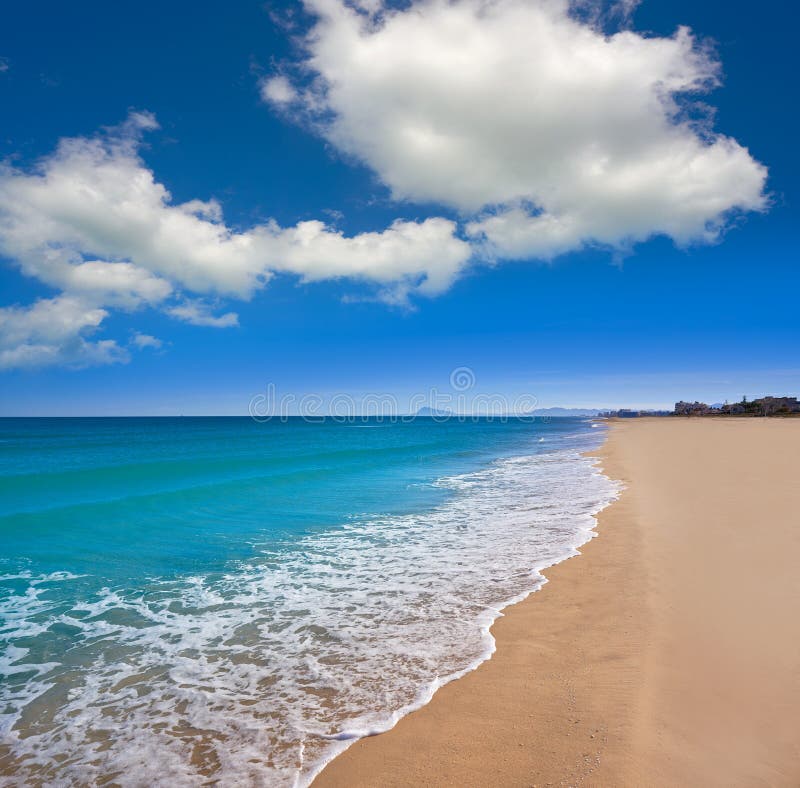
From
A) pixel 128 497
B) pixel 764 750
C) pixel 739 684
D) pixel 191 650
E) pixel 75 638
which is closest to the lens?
pixel 764 750

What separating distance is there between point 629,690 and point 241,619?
17.1ft

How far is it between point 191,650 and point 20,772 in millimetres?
→ 2094

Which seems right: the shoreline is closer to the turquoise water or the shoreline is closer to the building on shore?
the turquoise water

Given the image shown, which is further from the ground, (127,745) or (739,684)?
(739,684)

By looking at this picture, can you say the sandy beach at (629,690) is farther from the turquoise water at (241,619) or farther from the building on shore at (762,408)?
the building on shore at (762,408)

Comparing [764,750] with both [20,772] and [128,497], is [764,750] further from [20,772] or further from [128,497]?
[128,497]

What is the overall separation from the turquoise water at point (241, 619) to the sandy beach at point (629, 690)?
1.42 feet

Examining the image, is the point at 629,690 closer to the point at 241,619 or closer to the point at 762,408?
the point at 241,619

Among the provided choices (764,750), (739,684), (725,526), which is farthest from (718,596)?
(725,526)

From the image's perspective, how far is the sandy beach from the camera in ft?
11.5

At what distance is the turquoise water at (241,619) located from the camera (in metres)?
4.07

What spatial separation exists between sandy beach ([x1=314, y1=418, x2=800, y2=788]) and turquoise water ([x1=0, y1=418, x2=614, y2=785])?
17.1 inches

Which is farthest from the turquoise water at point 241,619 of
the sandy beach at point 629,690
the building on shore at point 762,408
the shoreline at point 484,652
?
the building on shore at point 762,408

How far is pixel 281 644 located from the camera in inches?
230
